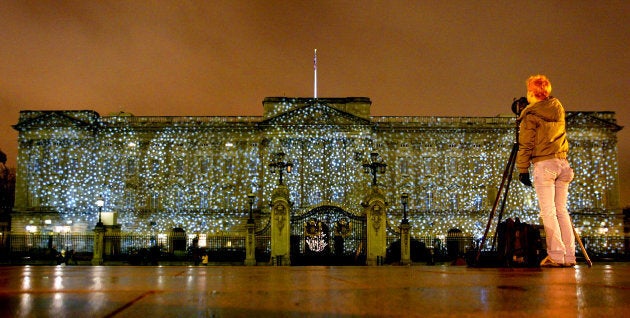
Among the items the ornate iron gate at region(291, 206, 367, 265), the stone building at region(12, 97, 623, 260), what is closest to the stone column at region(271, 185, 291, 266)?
the ornate iron gate at region(291, 206, 367, 265)

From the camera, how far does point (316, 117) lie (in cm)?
5334

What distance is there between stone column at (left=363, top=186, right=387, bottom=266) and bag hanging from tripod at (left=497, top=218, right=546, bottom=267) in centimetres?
1574

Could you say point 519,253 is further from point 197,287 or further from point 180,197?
point 180,197

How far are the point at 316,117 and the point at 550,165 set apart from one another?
46.2 meters

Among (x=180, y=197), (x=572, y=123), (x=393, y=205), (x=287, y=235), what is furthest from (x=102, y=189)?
(x=572, y=123)

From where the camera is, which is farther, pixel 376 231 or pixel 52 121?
pixel 52 121

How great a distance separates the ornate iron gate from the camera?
84.9 feet

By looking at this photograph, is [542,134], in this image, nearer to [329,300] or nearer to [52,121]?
[329,300]

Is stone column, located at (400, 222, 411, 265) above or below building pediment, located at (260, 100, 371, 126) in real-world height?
below

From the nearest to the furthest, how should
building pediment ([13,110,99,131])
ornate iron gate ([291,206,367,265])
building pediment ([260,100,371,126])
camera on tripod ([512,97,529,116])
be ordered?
1. camera on tripod ([512,97,529,116])
2. ornate iron gate ([291,206,367,265])
3. building pediment ([260,100,371,126])
4. building pediment ([13,110,99,131])

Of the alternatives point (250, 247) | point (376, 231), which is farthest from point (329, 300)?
point (250, 247)

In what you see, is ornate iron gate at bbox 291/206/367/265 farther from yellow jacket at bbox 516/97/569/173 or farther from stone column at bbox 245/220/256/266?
yellow jacket at bbox 516/97/569/173

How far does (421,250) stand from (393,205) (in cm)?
2357

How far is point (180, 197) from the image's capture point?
180ft
